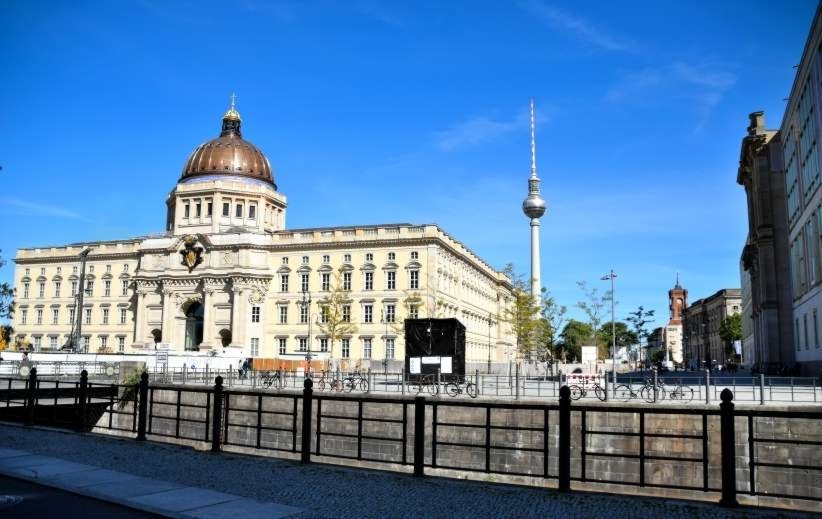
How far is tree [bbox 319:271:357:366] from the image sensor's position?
78.9 metres

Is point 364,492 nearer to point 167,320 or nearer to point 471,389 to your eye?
point 471,389

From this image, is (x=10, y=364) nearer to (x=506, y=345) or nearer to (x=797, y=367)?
(x=797, y=367)

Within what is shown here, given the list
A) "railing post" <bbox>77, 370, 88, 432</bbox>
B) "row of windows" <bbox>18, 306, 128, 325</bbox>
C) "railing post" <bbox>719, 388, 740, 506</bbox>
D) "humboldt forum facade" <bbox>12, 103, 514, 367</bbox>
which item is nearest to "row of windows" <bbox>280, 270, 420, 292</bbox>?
"humboldt forum facade" <bbox>12, 103, 514, 367</bbox>

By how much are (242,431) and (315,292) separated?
56142 millimetres

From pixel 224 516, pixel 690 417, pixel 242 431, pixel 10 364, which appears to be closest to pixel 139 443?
pixel 224 516

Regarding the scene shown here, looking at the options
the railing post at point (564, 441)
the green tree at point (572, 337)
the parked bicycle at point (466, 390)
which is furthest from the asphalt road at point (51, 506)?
the green tree at point (572, 337)

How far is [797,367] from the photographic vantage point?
50375 mm

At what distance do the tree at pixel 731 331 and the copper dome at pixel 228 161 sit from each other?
95.3 meters

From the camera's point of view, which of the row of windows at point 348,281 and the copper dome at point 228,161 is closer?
the row of windows at point 348,281

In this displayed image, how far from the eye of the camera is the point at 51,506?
972cm

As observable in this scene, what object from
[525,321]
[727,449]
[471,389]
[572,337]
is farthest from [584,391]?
[572,337]

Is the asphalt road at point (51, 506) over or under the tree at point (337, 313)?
under

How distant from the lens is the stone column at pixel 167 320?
91812mm

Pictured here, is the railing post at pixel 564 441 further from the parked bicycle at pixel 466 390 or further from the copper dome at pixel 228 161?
the copper dome at pixel 228 161
